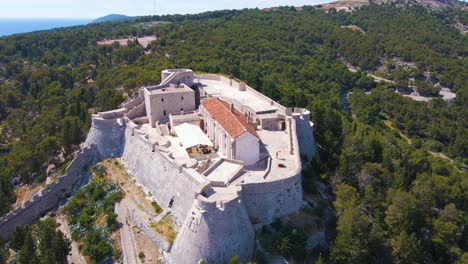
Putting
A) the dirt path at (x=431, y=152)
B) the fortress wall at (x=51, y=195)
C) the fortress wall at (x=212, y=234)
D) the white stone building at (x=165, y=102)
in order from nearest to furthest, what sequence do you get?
1. the fortress wall at (x=212, y=234)
2. the fortress wall at (x=51, y=195)
3. the white stone building at (x=165, y=102)
4. the dirt path at (x=431, y=152)

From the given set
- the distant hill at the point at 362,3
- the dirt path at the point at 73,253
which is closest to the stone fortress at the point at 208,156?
the dirt path at the point at 73,253

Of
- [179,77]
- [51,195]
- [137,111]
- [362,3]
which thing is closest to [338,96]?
[179,77]

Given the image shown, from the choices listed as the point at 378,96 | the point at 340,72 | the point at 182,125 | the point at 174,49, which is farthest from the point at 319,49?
the point at 182,125

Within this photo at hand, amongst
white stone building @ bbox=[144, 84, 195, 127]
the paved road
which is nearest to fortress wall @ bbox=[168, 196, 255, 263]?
the paved road

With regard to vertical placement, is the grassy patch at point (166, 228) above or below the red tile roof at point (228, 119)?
below

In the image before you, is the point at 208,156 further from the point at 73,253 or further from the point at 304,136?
the point at 73,253

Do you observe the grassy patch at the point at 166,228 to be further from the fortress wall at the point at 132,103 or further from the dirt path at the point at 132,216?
the fortress wall at the point at 132,103

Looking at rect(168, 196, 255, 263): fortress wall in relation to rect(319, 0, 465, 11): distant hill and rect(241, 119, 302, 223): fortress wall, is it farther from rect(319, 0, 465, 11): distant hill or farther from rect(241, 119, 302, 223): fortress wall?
rect(319, 0, 465, 11): distant hill

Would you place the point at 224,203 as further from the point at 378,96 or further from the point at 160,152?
the point at 378,96
